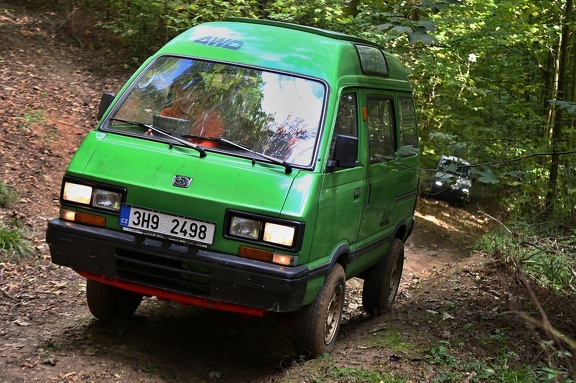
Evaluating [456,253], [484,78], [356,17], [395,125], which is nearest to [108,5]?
[356,17]

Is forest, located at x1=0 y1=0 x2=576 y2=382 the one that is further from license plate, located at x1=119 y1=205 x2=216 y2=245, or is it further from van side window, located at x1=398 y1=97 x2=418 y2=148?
license plate, located at x1=119 y1=205 x2=216 y2=245

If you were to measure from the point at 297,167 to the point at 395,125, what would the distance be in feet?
8.20

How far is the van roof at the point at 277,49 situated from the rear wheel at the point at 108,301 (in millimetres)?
1975

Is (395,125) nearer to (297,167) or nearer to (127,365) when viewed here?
(297,167)

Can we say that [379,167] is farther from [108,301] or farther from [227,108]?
[108,301]

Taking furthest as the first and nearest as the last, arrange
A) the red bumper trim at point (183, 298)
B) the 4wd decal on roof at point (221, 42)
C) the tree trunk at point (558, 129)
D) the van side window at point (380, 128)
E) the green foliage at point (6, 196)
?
the tree trunk at point (558, 129) → the green foliage at point (6, 196) → the van side window at point (380, 128) → the 4wd decal on roof at point (221, 42) → the red bumper trim at point (183, 298)

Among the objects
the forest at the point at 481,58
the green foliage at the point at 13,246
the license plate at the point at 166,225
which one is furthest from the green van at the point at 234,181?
the forest at the point at 481,58

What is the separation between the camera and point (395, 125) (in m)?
7.45

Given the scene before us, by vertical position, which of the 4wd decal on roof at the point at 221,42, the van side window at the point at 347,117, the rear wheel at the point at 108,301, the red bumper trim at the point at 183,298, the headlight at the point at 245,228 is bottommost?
the rear wheel at the point at 108,301

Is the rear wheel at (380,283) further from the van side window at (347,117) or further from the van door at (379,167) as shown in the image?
the van side window at (347,117)

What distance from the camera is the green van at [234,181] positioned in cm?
494

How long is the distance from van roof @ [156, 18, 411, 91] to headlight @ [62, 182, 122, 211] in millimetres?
1473

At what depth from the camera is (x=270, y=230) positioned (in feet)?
16.1

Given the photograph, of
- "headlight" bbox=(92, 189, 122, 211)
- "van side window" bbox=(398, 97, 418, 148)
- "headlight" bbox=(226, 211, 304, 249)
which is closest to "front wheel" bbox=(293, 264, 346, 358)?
"headlight" bbox=(226, 211, 304, 249)
